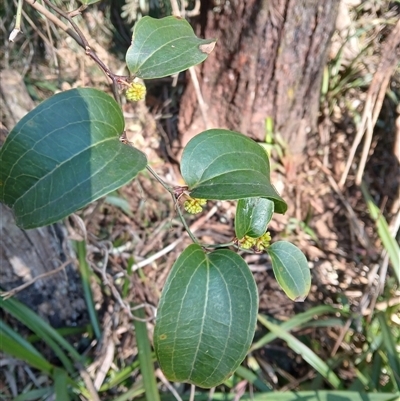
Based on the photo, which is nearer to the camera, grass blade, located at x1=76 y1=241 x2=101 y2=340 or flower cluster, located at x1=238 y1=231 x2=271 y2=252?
flower cluster, located at x1=238 y1=231 x2=271 y2=252

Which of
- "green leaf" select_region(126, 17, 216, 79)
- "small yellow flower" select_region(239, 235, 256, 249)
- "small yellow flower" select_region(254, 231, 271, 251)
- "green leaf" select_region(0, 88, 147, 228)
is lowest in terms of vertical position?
"small yellow flower" select_region(254, 231, 271, 251)

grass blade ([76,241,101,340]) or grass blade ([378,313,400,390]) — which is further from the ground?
grass blade ([76,241,101,340])

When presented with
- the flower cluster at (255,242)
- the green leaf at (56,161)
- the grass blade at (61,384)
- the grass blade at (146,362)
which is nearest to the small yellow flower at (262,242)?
the flower cluster at (255,242)

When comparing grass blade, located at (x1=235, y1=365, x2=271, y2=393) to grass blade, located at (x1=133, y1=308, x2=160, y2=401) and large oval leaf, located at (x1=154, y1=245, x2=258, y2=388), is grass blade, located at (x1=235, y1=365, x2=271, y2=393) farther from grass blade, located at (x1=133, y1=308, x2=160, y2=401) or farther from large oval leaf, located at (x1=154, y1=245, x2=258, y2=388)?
large oval leaf, located at (x1=154, y1=245, x2=258, y2=388)

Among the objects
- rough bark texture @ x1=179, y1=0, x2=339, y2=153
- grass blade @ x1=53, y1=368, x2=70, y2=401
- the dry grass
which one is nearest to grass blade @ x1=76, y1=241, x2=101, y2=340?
the dry grass

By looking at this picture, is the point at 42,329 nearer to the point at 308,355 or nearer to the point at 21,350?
the point at 21,350

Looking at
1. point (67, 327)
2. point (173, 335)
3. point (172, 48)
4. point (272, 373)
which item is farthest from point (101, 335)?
point (172, 48)

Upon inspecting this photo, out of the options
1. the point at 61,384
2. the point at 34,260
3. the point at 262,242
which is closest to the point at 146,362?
the point at 61,384
